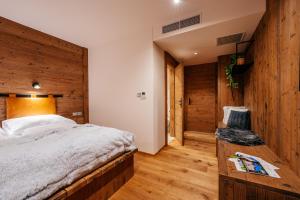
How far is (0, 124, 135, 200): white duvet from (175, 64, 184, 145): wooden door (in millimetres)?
2009

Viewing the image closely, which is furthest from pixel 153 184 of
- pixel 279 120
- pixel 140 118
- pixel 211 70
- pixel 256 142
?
pixel 211 70

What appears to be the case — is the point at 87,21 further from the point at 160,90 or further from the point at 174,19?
the point at 160,90

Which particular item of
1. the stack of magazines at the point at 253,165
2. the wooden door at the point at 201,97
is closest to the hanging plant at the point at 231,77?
the wooden door at the point at 201,97

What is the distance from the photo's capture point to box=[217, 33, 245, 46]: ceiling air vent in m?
2.50

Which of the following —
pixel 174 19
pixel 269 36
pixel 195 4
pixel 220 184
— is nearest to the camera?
pixel 220 184

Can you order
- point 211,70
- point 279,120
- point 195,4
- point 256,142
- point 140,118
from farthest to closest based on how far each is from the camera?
1. point 211,70
2. point 140,118
3. point 195,4
4. point 256,142
5. point 279,120

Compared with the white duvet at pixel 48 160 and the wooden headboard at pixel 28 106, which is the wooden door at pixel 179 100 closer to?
the white duvet at pixel 48 160

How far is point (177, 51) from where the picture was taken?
3.28 m

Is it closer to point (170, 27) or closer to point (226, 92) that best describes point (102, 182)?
point (170, 27)

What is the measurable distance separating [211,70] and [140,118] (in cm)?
280

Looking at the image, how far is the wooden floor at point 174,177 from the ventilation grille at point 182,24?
2344 millimetres

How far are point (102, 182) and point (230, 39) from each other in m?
3.11

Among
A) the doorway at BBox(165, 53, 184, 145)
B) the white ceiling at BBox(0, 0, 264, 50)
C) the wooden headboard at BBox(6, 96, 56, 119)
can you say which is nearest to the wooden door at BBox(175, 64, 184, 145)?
the doorway at BBox(165, 53, 184, 145)

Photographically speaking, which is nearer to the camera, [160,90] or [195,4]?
[195,4]
